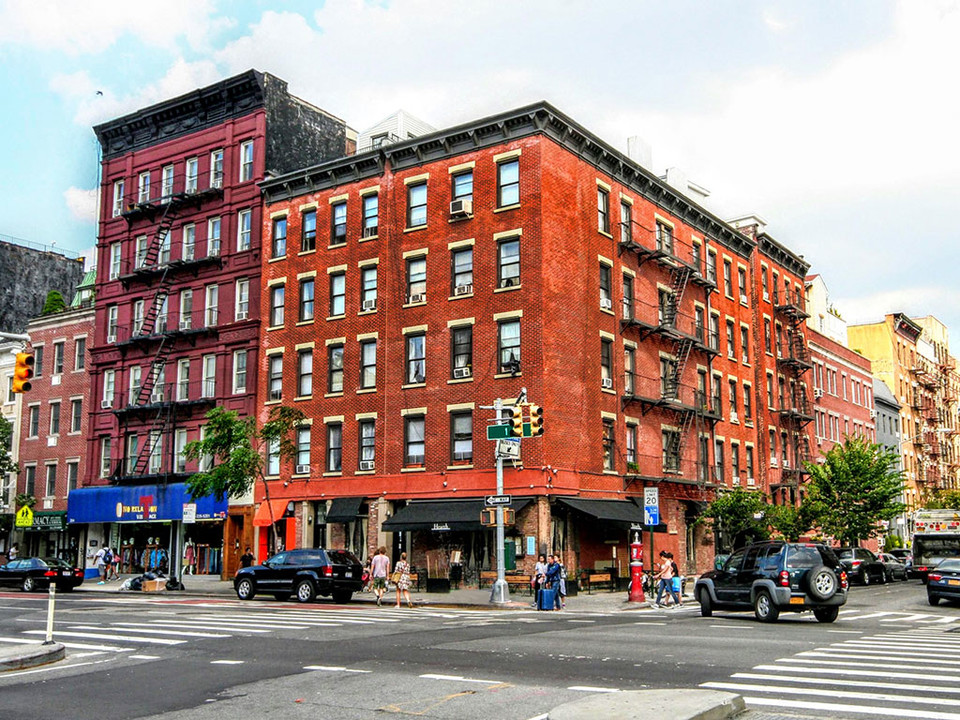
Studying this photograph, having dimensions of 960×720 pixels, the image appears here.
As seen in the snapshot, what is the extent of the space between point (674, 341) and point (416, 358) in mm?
12692

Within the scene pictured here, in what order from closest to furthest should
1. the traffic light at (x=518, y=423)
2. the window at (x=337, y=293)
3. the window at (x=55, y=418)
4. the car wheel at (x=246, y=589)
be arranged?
1. the traffic light at (x=518, y=423)
2. the car wheel at (x=246, y=589)
3. the window at (x=337, y=293)
4. the window at (x=55, y=418)

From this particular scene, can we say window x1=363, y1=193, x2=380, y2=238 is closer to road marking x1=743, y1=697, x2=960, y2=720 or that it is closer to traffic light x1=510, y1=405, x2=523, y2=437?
traffic light x1=510, y1=405, x2=523, y2=437

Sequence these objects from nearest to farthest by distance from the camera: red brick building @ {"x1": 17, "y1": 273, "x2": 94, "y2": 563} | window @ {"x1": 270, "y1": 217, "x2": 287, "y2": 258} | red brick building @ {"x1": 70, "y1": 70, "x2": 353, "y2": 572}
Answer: window @ {"x1": 270, "y1": 217, "x2": 287, "y2": 258}, red brick building @ {"x1": 70, "y1": 70, "x2": 353, "y2": 572}, red brick building @ {"x1": 17, "y1": 273, "x2": 94, "y2": 563}

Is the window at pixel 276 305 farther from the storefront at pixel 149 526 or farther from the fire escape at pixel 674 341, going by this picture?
the fire escape at pixel 674 341

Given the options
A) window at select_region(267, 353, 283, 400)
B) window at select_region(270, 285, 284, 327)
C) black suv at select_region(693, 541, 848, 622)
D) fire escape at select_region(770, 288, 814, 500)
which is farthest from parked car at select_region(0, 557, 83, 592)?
fire escape at select_region(770, 288, 814, 500)

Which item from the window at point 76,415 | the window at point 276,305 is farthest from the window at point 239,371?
the window at point 76,415

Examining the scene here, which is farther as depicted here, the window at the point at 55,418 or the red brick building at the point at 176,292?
the window at the point at 55,418

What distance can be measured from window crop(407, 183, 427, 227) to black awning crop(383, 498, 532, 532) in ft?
38.2

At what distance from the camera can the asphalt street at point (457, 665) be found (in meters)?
11.0

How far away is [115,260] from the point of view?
51.9 m

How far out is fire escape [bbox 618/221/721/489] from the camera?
4209cm

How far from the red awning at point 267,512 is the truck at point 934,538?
29.8 metres

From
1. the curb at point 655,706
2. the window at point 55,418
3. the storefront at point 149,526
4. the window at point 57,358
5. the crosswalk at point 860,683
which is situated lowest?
the crosswalk at point 860,683

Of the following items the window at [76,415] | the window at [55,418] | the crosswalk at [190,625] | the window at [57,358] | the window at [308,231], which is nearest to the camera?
the crosswalk at [190,625]
